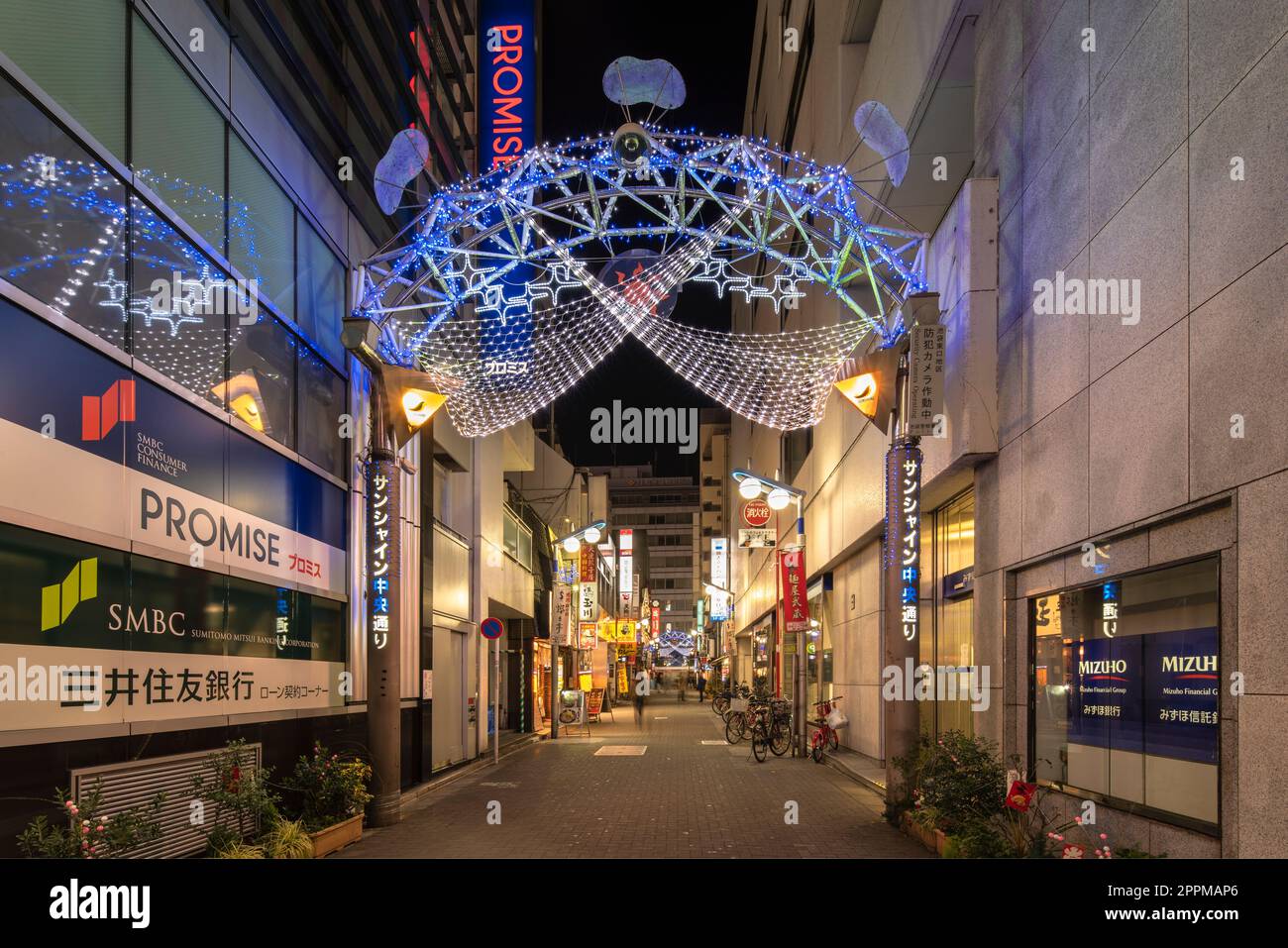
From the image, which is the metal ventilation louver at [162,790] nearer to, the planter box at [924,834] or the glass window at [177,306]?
the glass window at [177,306]

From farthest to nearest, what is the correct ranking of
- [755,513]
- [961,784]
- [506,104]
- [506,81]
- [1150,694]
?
[755,513] < [506,81] < [506,104] < [961,784] < [1150,694]

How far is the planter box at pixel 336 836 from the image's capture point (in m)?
10.6

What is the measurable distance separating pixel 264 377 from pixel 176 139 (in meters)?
3.06

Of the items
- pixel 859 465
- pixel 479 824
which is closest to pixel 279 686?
pixel 479 824

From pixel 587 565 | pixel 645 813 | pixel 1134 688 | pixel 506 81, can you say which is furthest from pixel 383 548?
pixel 587 565

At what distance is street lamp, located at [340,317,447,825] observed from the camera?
1320 centimetres

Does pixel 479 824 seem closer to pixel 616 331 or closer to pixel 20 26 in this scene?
pixel 616 331

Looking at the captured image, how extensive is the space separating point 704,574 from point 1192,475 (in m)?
115

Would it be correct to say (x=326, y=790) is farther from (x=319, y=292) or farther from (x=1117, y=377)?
(x=1117, y=377)

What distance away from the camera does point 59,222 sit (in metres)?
7.88

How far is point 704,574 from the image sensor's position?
399 ft

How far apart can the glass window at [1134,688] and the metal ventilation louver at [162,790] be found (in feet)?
26.4

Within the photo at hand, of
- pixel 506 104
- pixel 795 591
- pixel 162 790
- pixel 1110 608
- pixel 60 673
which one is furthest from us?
pixel 506 104

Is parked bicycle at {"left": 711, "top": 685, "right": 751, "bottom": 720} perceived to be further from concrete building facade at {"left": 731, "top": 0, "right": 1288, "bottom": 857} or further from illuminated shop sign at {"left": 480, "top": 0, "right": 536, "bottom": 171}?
illuminated shop sign at {"left": 480, "top": 0, "right": 536, "bottom": 171}
